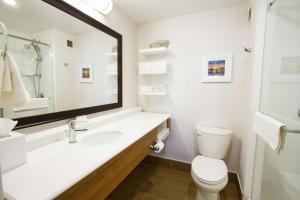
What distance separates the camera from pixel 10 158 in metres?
0.72

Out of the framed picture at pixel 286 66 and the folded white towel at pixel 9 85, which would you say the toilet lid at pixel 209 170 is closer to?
the framed picture at pixel 286 66

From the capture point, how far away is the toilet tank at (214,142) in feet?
5.61

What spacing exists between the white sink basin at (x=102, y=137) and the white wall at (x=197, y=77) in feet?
3.32

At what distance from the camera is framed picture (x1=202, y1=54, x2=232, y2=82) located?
1813 mm

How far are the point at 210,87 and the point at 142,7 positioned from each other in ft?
4.46

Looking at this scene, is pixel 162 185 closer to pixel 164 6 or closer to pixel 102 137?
pixel 102 137

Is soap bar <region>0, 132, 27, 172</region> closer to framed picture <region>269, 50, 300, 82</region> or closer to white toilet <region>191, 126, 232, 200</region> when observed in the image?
white toilet <region>191, 126, 232, 200</region>

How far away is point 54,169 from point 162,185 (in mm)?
1413

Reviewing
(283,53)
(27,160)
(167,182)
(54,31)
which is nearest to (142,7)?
(54,31)

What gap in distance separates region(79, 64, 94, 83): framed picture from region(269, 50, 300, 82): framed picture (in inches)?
66.2

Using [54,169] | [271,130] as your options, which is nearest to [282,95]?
[271,130]

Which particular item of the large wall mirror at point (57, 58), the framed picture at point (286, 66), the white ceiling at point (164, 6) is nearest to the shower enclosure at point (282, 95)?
the framed picture at point (286, 66)

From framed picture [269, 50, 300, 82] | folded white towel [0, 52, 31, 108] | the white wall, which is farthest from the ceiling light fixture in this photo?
framed picture [269, 50, 300, 82]

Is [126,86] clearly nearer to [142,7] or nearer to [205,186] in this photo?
[142,7]
